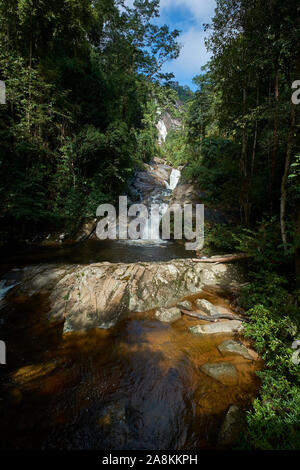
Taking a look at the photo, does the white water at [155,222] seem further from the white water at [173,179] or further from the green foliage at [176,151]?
the green foliage at [176,151]

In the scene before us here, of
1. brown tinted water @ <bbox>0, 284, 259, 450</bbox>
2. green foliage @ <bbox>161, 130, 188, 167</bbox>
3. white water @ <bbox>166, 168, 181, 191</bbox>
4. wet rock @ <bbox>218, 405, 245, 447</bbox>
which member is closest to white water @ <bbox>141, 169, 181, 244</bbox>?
white water @ <bbox>166, 168, 181, 191</bbox>

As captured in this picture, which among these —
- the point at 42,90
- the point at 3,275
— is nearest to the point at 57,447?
the point at 3,275

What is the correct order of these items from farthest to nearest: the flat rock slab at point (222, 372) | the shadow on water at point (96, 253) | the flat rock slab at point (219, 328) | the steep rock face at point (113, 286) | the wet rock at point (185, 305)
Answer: the shadow on water at point (96, 253) < the wet rock at point (185, 305) < the steep rock face at point (113, 286) < the flat rock slab at point (219, 328) < the flat rock slab at point (222, 372)

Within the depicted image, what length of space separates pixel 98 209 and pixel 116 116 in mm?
6549

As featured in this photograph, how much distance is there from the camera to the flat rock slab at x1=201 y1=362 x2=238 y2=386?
2.60 m

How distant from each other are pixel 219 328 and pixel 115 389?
6.69 feet

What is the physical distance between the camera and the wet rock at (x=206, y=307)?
4031mm

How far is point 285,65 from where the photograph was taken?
214 inches

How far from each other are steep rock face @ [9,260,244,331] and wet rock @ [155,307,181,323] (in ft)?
1.04

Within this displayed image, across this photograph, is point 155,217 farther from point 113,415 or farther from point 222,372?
point 113,415

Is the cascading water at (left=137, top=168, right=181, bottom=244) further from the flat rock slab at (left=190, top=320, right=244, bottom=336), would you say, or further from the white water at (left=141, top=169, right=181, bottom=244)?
the flat rock slab at (left=190, top=320, right=244, bottom=336)

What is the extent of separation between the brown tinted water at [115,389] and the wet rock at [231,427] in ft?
0.36

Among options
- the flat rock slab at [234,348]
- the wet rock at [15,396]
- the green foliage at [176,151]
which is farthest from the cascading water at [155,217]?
the green foliage at [176,151]

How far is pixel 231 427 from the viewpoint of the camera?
6.51 feet
